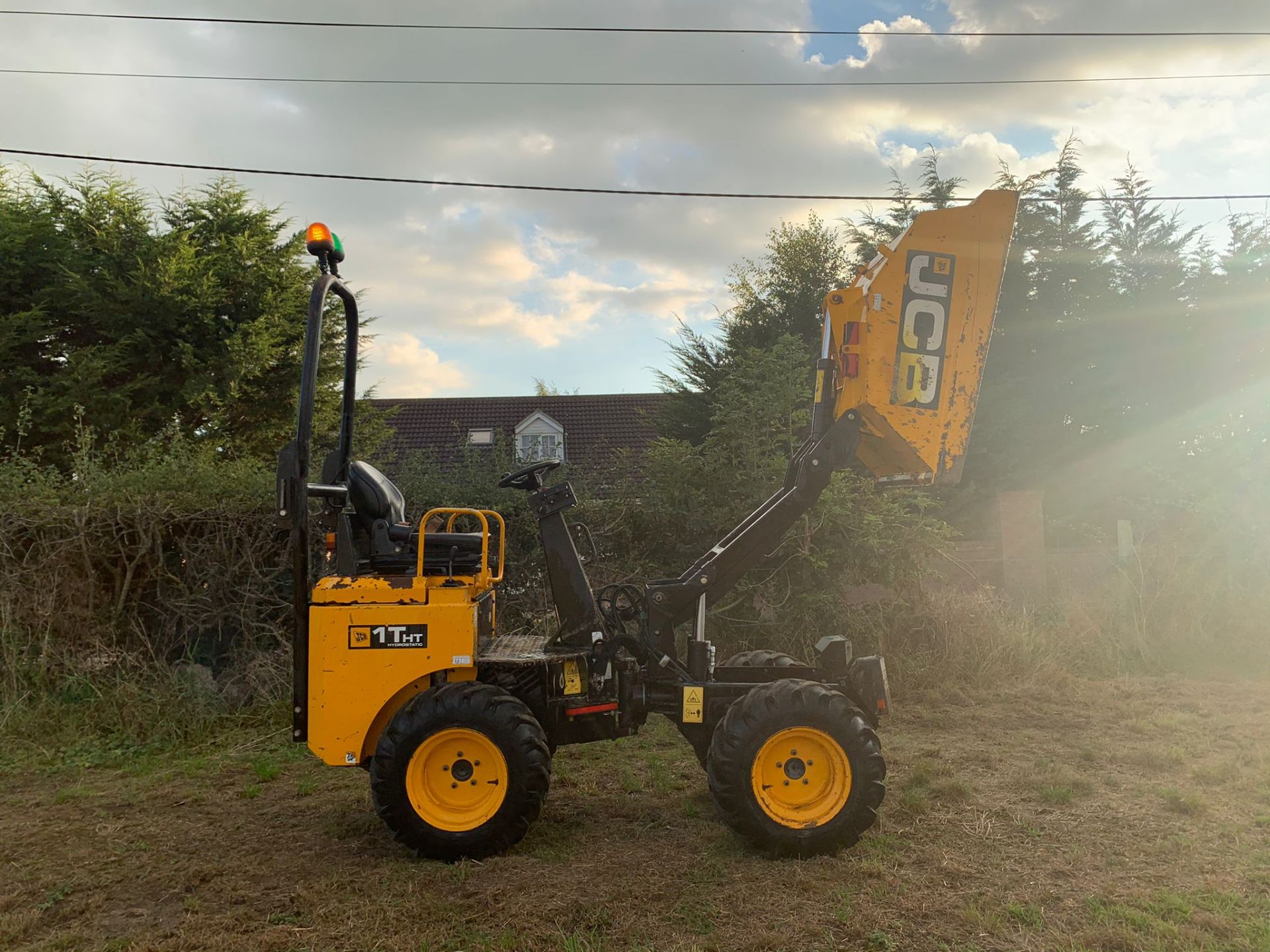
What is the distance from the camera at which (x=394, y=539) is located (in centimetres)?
490

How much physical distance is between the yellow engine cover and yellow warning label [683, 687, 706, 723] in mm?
1139

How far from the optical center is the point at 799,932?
3.63 meters

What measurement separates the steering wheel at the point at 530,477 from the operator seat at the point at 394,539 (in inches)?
18.8

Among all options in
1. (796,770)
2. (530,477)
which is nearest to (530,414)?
(530,477)

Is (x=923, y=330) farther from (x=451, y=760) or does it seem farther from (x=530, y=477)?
(x=451, y=760)

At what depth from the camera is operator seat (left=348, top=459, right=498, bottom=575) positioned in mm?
4727

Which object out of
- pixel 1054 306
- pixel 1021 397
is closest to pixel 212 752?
pixel 1021 397

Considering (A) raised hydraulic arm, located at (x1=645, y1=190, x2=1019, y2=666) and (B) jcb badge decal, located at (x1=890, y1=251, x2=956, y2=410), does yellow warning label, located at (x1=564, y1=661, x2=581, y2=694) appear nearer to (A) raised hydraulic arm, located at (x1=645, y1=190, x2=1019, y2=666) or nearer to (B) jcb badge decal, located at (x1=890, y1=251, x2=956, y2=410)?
(A) raised hydraulic arm, located at (x1=645, y1=190, x2=1019, y2=666)

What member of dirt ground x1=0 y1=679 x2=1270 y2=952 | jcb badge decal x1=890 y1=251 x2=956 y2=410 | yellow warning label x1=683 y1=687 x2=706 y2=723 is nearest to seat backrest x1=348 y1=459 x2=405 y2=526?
dirt ground x1=0 y1=679 x2=1270 y2=952

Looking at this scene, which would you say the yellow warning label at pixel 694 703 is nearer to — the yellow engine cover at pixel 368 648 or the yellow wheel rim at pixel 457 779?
the yellow wheel rim at pixel 457 779

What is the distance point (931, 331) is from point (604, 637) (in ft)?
7.80

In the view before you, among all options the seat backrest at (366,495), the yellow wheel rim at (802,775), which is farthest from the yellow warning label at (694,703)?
the seat backrest at (366,495)

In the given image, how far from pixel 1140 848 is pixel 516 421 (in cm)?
2204

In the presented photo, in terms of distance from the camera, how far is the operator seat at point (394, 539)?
473cm
